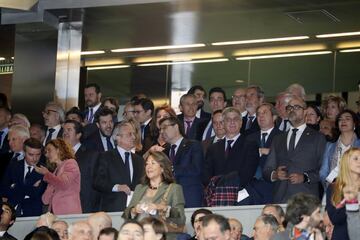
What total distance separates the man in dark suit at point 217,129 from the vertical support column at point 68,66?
5040 millimetres

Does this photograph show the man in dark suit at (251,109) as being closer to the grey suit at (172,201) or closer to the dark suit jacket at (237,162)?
the dark suit jacket at (237,162)

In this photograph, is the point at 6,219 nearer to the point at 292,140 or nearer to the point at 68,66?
the point at 292,140

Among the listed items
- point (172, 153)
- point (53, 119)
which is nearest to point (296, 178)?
point (172, 153)

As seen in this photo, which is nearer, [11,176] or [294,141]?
[294,141]

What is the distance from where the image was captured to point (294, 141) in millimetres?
13133

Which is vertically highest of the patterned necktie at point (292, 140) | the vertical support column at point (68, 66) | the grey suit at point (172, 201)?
the vertical support column at point (68, 66)

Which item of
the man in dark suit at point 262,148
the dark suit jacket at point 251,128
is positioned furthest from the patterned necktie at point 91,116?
the man in dark suit at point 262,148

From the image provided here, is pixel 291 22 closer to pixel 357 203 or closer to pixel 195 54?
pixel 195 54

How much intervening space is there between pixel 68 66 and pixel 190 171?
6.50 m

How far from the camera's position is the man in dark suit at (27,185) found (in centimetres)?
1384

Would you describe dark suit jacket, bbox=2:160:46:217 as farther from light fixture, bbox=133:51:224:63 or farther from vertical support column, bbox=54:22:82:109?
light fixture, bbox=133:51:224:63

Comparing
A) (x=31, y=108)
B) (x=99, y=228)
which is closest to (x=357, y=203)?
(x=99, y=228)

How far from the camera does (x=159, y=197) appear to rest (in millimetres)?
11344

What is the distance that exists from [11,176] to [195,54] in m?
6.31
